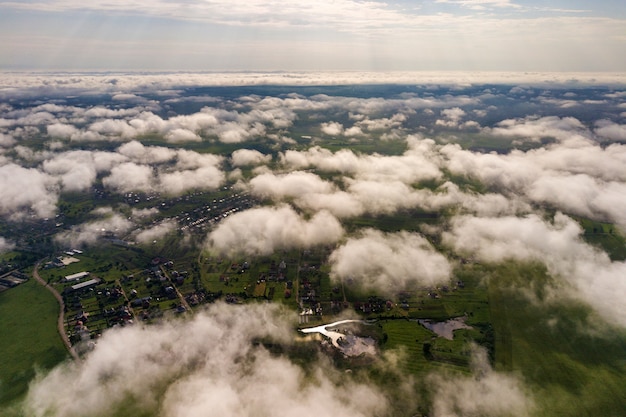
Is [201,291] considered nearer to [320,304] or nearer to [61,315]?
[320,304]

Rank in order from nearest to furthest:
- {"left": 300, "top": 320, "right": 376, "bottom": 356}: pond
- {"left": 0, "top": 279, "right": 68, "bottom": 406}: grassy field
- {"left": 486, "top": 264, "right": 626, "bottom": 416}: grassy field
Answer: {"left": 486, "top": 264, "right": 626, "bottom": 416}: grassy field, {"left": 0, "top": 279, "right": 68, "bottom": 406}: grassy field, {"left": 300, "top": 320, "right": 376, "bottom": 356}: pond

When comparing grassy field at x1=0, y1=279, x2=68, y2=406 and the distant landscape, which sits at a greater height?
the distant landscape

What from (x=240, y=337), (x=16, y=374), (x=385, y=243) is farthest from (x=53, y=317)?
(x=385, y=243)

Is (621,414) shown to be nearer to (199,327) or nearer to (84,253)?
(199,327)

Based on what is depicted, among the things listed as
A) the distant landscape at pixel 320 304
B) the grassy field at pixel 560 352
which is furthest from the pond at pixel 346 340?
the grassy field at pixel 560 352

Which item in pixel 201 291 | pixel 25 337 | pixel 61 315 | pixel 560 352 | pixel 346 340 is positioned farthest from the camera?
pixel 201 291

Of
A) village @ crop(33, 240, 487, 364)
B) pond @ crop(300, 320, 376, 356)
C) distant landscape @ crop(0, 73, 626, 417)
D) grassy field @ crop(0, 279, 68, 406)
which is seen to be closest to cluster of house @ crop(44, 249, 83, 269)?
village @ crop(33, 240, 487, 364)

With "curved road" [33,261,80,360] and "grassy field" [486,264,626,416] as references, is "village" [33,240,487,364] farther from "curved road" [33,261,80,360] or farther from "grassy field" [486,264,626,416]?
"grassy field" [486,264,626,416]

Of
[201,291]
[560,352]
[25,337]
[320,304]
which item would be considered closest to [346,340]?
[320,304]

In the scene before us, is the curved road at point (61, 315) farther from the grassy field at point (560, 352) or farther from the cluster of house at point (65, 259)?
the grassy field at point (560, 352)
